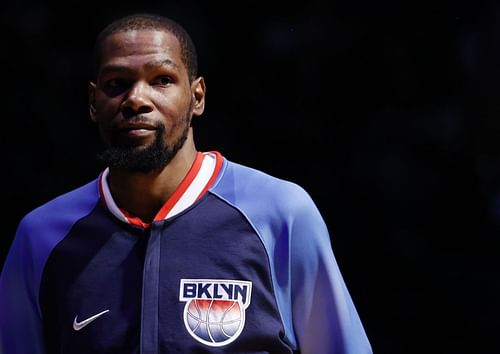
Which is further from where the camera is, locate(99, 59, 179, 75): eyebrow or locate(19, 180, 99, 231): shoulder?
locate(19, 180, 99, 231): shoulder

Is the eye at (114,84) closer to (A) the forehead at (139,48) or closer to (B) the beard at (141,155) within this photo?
(A) the forehead at (139,48)

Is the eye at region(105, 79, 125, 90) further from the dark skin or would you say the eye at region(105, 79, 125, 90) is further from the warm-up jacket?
the warm-up jacket

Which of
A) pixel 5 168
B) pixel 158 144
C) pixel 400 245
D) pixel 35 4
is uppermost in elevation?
pixel 35 4

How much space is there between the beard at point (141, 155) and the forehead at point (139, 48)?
0.17 metres

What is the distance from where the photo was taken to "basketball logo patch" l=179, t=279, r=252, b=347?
2143mm

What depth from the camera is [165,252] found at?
2225 mm

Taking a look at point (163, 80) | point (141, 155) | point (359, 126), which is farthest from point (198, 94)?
point (359, 126)

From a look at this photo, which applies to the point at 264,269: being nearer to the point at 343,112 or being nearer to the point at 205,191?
the point at 205,191

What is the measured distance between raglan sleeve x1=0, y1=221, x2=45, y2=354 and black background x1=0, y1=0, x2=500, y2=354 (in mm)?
1618

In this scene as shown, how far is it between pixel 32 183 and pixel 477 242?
74.1 inches

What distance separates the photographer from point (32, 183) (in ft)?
13.0

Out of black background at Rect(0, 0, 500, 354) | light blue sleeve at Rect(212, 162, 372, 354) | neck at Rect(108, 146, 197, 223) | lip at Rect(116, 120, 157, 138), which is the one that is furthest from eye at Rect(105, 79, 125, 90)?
black background at Rect(0, 0, 500, 354)

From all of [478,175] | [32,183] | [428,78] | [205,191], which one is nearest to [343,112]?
[428,78]

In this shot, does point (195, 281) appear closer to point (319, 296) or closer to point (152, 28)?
point (319, 296)
